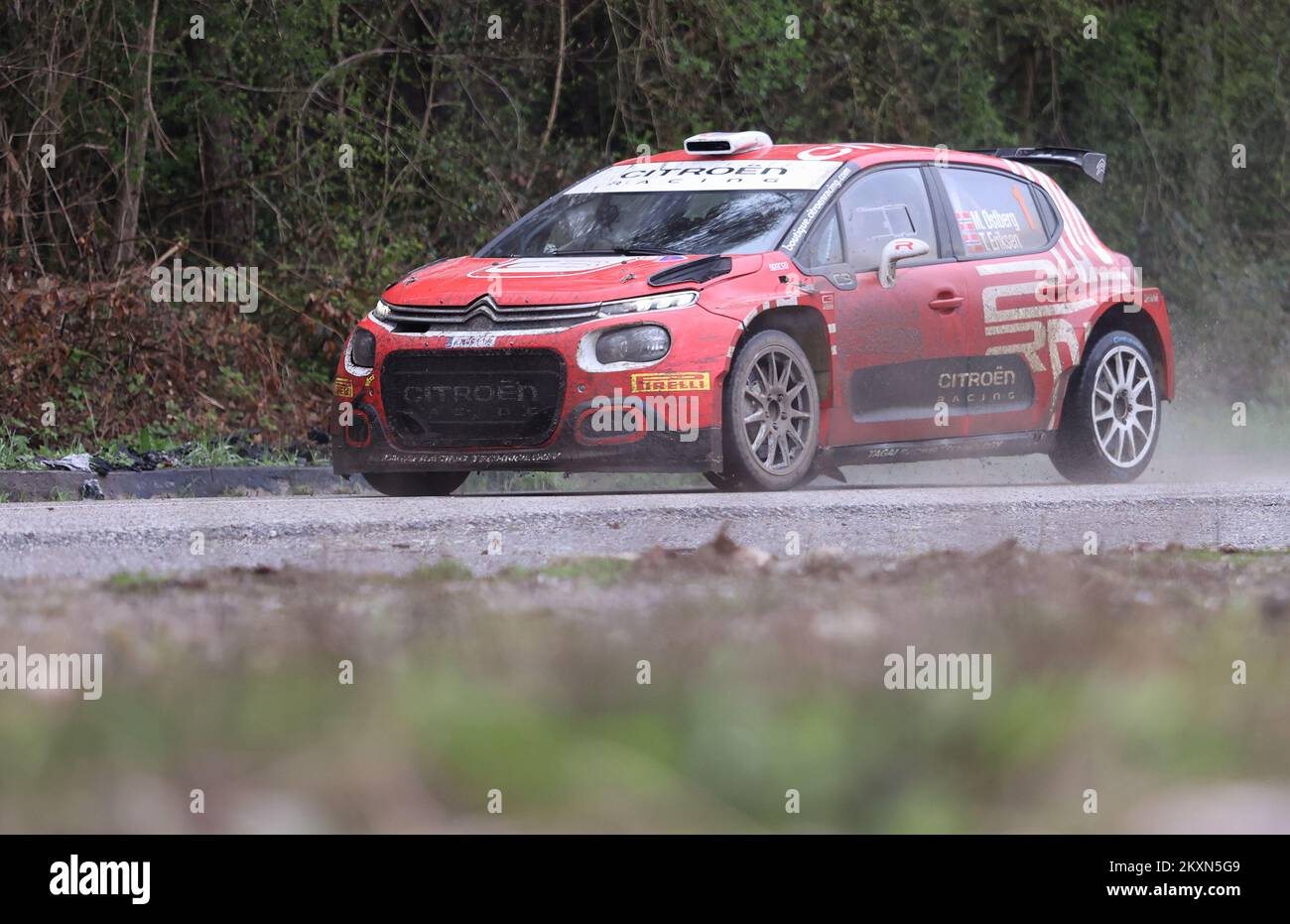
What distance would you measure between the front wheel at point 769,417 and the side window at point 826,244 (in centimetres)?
50

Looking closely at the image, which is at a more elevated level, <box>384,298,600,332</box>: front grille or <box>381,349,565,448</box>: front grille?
<box>384,298,600,332</box>: front grille

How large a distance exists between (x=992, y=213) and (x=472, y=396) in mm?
3015

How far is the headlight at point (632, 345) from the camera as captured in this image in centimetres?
852

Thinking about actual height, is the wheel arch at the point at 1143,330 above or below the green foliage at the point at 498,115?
below

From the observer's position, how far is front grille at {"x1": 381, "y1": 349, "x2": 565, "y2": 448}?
8625 millimetres

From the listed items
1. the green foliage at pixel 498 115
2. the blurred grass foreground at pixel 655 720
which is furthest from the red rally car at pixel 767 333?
the blurred grass foreground at pixel 655 720

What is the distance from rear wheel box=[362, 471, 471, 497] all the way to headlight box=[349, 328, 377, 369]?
1.79 feet

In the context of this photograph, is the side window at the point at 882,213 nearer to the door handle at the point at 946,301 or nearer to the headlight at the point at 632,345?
the door handle at the point at 946,301

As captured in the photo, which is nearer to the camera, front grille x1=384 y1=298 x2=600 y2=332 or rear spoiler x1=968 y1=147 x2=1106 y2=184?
front grille x1=384 y1=298 x2=600 y2=332

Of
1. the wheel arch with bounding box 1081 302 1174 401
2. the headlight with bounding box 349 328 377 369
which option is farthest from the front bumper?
the wheel arch with bounding box 1081 302 1174 401

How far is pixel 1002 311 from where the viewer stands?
9969 millimetres

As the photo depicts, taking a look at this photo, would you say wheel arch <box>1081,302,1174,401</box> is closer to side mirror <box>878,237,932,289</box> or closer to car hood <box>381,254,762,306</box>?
side mirror <box>878,237,932,289</box>

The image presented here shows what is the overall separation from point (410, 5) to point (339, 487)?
6535 mm
